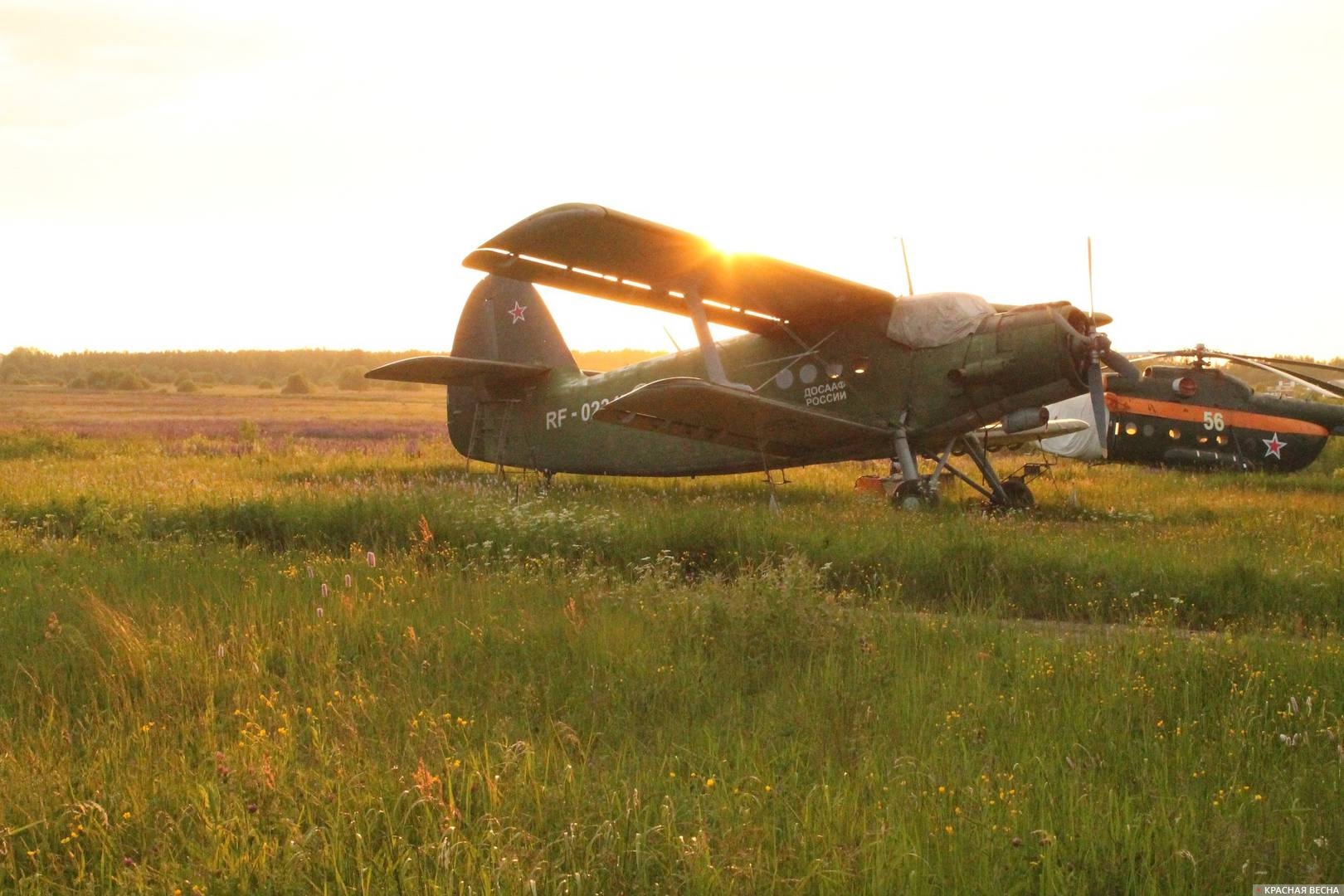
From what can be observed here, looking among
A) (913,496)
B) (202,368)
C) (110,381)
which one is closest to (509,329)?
(913,496)

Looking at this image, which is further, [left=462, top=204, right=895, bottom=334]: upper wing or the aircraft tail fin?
the aircraft tail fin

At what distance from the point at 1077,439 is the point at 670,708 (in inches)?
685

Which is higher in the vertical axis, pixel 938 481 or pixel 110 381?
pixel 110 381

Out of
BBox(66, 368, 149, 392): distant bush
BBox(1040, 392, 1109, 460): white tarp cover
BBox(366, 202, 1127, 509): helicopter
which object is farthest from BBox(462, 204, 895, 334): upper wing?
BBox(66, 368, 149, 392): distant bush

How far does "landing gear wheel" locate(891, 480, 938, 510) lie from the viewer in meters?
12.3

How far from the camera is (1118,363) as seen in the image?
484 inches

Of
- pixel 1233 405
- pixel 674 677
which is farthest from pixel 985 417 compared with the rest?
pixel 674 677

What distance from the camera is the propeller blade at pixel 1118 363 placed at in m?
12.1

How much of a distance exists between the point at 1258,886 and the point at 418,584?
5610 mm

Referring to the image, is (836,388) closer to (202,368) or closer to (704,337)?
(704,337)

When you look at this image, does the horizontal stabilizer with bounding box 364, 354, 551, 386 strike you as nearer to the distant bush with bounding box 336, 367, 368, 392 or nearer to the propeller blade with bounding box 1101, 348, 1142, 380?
the propeller blade with bounding box 1101, 348, 1142, 380

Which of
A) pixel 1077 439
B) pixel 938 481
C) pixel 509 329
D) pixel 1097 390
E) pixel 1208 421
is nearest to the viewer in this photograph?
pixel 1097 390

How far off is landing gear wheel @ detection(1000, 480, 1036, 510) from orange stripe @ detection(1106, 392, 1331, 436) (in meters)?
5.04

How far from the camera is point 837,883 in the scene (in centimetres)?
340
